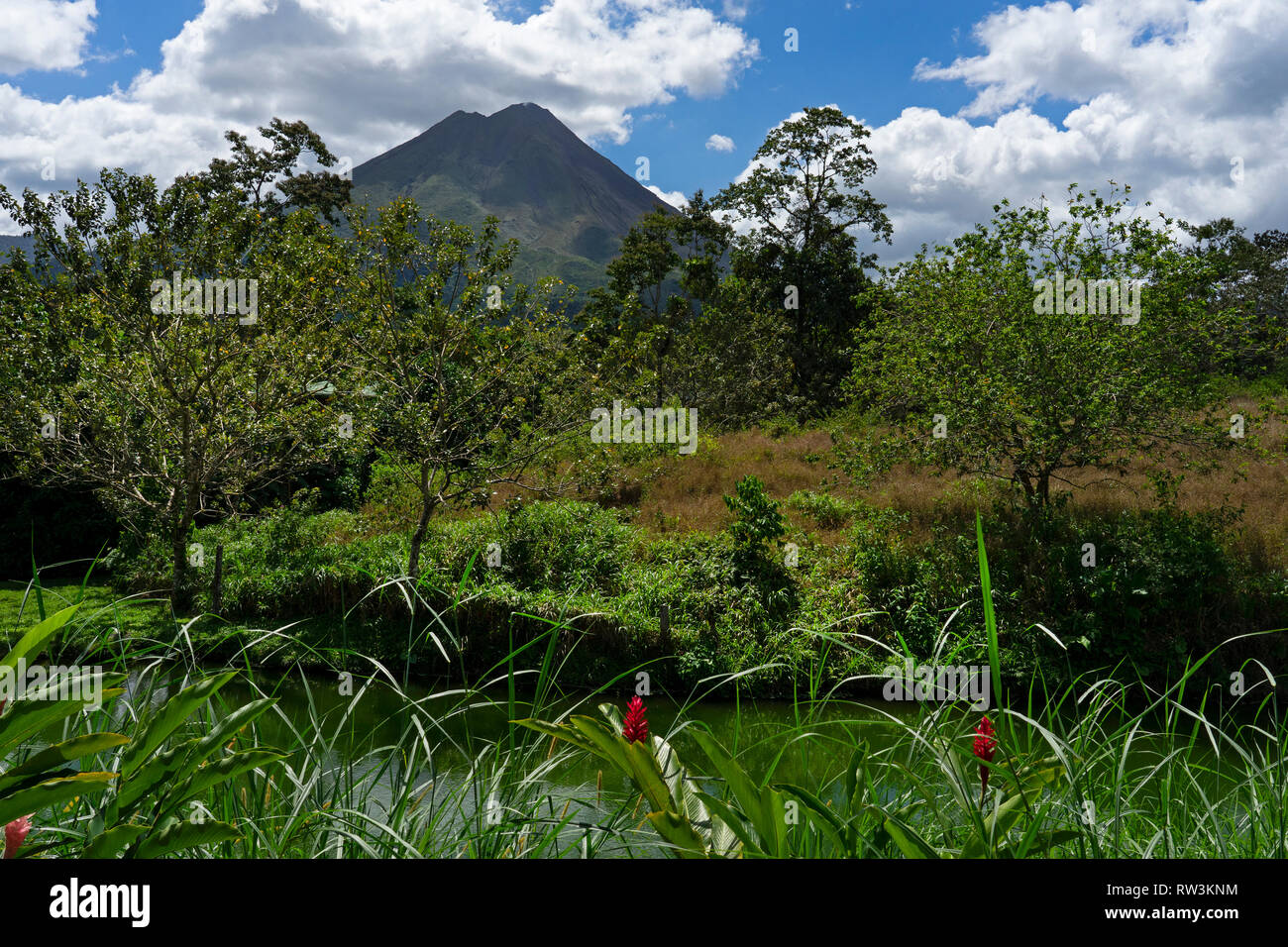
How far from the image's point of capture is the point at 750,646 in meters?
9.23

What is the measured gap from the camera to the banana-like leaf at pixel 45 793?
4.35ft

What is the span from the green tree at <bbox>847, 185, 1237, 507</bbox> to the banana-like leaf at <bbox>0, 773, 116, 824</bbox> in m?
10.4

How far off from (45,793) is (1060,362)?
10.9m

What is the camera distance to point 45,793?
133 cm

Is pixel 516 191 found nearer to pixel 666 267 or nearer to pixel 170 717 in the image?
pixel 666 267

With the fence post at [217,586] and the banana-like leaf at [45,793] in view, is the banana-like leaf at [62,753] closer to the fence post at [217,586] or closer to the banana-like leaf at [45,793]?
the banana-like leaf at [45,793]

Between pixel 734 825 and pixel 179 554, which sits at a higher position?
pixel 734 825

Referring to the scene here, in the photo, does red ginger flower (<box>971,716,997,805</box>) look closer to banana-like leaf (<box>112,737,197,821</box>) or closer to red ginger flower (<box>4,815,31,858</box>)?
banana-like leaf (<box>112,737,197,821</box>)

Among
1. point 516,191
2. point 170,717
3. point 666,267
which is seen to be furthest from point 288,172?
point 516,191

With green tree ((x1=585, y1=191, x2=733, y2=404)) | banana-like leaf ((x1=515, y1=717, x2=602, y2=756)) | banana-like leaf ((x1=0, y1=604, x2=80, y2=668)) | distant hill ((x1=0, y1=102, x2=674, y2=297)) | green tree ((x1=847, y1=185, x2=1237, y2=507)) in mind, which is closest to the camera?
banana-like leaf ((x1=0, y1=604, x2=80, y2=668))

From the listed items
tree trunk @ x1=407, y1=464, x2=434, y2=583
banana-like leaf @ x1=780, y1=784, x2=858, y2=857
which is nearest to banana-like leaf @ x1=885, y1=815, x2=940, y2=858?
banana-like leaf @ x1=780, y1=784, x2=858, y2=857

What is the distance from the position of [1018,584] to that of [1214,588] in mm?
2054

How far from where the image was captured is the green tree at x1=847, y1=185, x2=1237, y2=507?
33.2 ft
